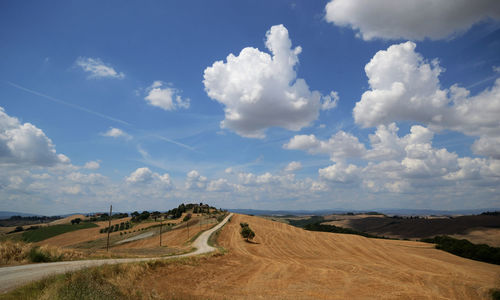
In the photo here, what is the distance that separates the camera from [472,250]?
182 feet

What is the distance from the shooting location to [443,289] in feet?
80.2

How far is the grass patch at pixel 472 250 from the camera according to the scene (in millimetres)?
50469

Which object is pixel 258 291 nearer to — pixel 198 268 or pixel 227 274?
pixel 227 274

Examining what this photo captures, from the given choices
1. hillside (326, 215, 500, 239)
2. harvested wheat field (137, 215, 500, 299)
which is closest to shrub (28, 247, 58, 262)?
harvested wheat field (137, 215, 500, 299)

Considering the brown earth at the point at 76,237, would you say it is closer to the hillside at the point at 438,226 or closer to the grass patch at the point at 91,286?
the grass patch at the point at 91,286

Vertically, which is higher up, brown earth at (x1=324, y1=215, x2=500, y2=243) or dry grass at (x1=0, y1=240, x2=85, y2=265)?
dry grass at (x1=0, y1=240, x2=85, y2=265)

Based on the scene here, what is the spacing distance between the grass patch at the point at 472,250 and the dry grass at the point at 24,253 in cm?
7045

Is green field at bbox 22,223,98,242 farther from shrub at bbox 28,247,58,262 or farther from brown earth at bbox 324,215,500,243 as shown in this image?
brown earth at bbox 324,215,500,243

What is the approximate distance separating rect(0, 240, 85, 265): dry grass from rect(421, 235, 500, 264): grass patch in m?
70.4

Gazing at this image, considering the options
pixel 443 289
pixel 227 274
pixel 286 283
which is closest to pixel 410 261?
pixel 443 289

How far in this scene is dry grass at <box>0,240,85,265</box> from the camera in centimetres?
1886

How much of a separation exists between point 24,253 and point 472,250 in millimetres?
76720

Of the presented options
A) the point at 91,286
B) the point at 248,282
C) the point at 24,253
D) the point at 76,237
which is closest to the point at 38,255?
the point at 24,253

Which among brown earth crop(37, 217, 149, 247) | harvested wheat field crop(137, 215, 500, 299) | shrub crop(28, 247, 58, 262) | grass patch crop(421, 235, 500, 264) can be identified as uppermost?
shrub crop(28, 247, 58, 262)
